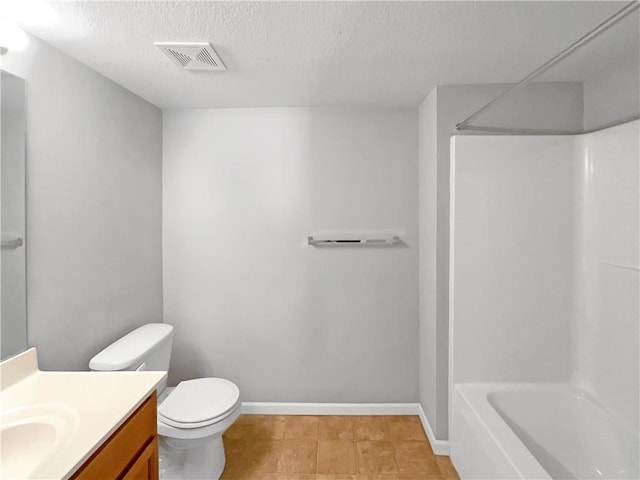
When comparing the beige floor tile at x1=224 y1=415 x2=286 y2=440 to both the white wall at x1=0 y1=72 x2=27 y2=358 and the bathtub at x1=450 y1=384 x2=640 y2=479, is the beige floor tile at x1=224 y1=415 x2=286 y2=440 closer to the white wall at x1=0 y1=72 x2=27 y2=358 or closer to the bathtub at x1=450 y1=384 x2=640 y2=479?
the bathtub at x1=450 y1=384 x2=640 y2=479

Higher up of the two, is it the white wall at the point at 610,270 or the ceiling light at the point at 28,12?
the ceiling light at the point at 28,12

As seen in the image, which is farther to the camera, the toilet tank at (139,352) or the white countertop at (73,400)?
the toilet tank at (139,352)

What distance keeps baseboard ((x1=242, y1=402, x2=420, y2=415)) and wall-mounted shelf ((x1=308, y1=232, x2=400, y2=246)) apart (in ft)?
3.90

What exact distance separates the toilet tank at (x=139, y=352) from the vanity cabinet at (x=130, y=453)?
566mm

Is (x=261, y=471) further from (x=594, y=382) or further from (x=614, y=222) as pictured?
(x=614, y=222)

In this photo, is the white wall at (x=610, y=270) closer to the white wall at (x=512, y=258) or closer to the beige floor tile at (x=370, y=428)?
the white wall at (x=512, y=258)

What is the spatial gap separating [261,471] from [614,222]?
93.1 inches

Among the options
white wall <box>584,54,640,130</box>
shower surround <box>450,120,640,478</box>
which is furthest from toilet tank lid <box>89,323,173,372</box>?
white wall <box>584,54,640,130</box>

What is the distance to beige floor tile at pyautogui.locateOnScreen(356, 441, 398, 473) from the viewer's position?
2.10m

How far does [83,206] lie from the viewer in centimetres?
186

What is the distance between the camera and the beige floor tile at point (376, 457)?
210 centimetres

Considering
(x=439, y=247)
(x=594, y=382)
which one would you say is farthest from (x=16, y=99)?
(x=594, y=382)

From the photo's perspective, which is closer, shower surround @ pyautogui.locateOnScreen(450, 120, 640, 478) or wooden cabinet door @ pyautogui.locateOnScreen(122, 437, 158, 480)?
wooden cabinet door @ pyautogui.locateOnScreen(122, 437, 158, 480)

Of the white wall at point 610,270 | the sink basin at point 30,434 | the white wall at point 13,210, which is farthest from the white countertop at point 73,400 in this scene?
the white wall at point 610,270
